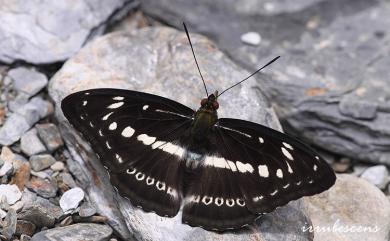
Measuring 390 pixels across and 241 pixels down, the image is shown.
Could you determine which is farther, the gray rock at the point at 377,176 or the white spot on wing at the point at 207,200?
the gray rock at the point at 377,176

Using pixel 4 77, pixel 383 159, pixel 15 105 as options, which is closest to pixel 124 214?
pixel 15 105

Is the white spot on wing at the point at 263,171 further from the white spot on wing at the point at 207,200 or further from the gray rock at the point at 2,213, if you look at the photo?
the gray rock at the point at 2,213

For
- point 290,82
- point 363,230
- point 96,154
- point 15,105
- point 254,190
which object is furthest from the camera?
point 290,82

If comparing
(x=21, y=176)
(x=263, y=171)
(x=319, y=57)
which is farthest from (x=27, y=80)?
(x=319, y=57)

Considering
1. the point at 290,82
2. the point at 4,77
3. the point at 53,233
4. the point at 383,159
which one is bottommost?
the point at 383,159

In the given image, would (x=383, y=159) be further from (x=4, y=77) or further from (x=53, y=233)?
(x=4, y=77)

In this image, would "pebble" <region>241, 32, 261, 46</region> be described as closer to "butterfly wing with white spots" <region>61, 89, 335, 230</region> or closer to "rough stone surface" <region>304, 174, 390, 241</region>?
"rough stone surface" <region>304, 174, 390, 241</region>

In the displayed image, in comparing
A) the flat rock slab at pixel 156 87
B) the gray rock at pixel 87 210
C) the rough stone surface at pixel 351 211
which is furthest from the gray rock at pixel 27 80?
the rough stone surface at pixel 351 211

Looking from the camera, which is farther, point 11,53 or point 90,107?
point 11,53
